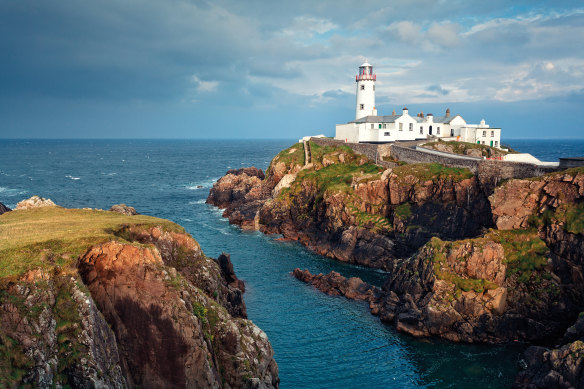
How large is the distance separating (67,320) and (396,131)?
76.8m

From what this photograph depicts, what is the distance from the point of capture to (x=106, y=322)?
74.2 ft

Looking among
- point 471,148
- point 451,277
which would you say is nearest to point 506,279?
point 451,277

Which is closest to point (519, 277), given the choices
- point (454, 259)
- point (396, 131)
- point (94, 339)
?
point (454, 259)

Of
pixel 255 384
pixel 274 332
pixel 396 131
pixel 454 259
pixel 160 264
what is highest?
pixel 396 131

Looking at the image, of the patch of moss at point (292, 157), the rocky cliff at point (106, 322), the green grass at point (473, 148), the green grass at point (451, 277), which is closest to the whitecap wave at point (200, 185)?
the patch of moss at point (292, 157)

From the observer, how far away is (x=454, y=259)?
40625 millimetres

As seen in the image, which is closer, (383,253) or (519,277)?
(519,277)

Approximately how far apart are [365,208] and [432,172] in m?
10.4

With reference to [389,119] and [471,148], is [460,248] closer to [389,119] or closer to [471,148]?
[471,148]

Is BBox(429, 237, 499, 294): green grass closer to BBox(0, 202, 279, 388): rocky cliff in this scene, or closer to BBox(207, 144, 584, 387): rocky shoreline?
BBox(207, 144, 584, 387): rocky shoreline

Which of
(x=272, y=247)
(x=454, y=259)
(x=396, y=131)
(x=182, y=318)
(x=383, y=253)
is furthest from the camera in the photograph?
(x=396, y=131)

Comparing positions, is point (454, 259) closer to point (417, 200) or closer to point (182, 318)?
point (417, 200)

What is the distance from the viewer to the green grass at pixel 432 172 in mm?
56375

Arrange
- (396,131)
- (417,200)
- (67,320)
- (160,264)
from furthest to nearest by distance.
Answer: (396,131) < (417,200) < (160,264) < (67,320)
